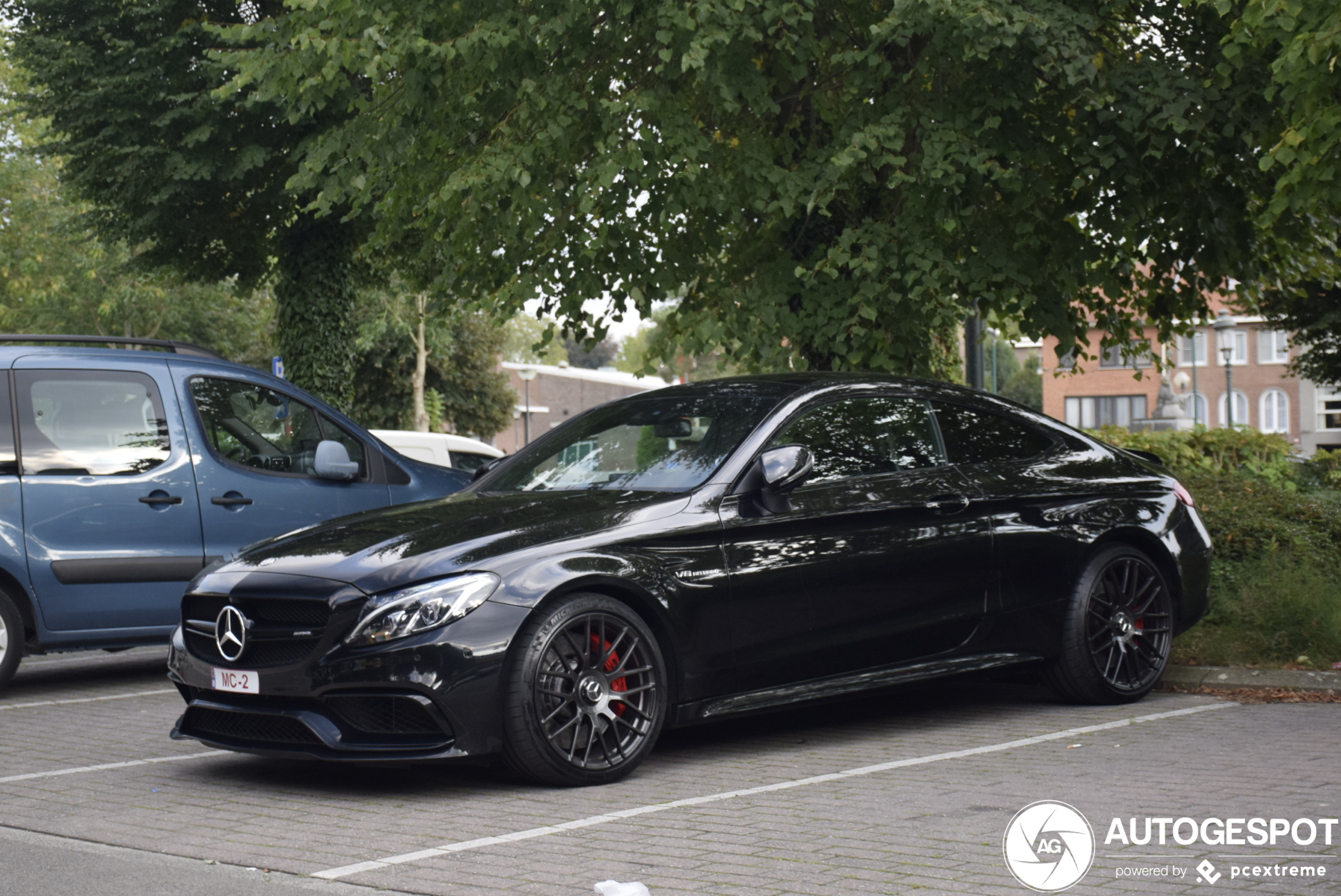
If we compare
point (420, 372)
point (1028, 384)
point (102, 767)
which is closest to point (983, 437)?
point (102, 767)

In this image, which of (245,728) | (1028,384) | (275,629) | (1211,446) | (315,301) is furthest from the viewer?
(1028,384)

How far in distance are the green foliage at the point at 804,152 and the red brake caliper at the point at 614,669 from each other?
5.62m

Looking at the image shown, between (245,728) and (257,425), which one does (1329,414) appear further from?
(245,728)

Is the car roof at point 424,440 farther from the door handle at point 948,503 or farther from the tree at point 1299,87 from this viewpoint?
the door handle at point 948,503

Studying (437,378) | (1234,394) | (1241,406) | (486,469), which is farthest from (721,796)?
(1241,406)

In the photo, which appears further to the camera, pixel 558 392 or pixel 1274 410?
pixel 558 392

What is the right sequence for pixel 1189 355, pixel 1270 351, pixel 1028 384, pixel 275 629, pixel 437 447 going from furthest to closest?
1. pixel 1028 384
2. pixel 1270 351
3. pixel 1189 355
4. pixel 437 447
5. pixel 275 629

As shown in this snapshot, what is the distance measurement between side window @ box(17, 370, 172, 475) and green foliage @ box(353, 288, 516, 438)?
38.6 meters

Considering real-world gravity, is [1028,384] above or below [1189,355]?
below

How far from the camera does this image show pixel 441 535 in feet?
19.3

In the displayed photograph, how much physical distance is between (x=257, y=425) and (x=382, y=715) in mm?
4312

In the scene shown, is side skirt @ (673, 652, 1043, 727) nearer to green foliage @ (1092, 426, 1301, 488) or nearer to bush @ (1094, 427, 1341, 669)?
bush @ (1094, 427, 1341, 669)

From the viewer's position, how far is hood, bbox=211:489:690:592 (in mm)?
5625

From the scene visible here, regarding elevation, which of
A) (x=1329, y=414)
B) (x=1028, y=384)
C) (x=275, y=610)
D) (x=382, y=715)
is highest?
(x=1028, y=384)
